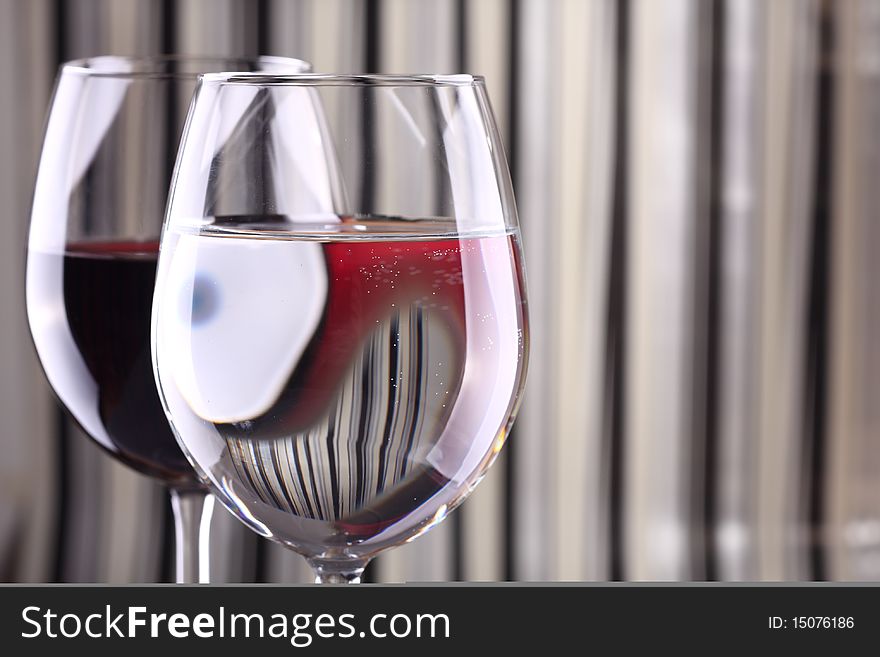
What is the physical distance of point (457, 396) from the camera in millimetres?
287

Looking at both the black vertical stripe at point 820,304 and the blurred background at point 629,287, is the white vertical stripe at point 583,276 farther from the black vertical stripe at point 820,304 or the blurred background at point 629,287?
the black vertical stripe at point 820,304

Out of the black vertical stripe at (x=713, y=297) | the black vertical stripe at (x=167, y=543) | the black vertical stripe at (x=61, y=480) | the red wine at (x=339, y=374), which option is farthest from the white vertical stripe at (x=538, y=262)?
the red wine at (x=339, y=374)

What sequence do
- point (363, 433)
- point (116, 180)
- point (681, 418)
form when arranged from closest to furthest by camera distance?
point (363, 433) < point (116, 180) < point (681, 418)

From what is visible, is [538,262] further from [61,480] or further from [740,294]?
[61,480]

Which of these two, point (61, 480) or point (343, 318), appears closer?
point (343, 318)

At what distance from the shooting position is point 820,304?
148 cm

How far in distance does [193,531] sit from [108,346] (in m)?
0.07

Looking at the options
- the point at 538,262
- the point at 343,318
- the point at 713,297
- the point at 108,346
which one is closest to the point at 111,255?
the point at 108,346

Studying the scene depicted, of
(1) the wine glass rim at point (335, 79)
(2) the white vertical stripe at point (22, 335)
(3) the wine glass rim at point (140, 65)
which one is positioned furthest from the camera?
(2) the white vertical stripe at point (22, 335)

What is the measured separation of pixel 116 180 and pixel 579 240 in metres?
1.06

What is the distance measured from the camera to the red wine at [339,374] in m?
0.28

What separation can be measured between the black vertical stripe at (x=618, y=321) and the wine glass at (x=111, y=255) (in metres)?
1.05
